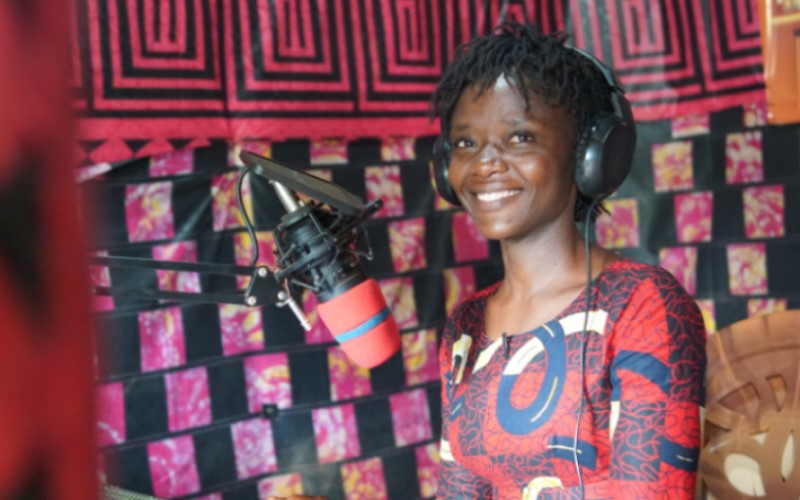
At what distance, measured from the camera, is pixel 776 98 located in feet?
7.60

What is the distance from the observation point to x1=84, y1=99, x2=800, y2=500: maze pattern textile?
192 centimetres

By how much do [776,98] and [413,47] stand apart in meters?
1.10

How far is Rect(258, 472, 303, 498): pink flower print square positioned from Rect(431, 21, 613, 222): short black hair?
117 cm

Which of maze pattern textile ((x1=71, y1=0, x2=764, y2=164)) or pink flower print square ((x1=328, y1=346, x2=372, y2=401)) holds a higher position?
maze pattern textile ((x1=71, y1=0, x2=764, y2=164))

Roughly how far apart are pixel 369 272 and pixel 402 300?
0.15 m

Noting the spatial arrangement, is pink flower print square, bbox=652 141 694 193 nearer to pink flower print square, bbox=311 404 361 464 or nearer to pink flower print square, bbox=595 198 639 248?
pink flower print square, bbox=595 198 639 248

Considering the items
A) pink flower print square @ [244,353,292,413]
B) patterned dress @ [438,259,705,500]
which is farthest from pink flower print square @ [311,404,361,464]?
patterned dress @ [438,259,705,500]

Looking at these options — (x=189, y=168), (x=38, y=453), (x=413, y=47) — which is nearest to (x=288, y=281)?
(x=38, y=453)

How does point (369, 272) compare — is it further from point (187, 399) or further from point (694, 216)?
point (694, 216)

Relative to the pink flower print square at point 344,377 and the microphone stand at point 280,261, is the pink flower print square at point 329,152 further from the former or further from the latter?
the microphone stand at point 280,261

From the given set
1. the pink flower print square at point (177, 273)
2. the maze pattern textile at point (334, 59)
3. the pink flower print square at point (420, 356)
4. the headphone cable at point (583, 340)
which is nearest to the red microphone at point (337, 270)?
the headphone cable at point (583, 340)

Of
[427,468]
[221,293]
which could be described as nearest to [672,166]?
[427,468]

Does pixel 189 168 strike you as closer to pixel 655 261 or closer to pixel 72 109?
pixel 655 261

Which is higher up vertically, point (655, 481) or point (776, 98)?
point (776, 98)
